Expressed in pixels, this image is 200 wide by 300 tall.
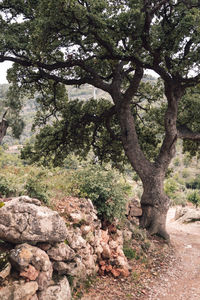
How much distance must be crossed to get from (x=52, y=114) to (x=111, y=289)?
10.6 metres

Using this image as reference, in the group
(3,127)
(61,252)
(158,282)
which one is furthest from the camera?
(3,127)

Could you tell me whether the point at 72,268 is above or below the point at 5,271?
below

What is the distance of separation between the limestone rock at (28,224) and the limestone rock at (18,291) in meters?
0.77

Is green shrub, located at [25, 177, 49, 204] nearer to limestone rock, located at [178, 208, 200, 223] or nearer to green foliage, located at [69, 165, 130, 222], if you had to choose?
green foliage, located at [69, 165, 130, 222]

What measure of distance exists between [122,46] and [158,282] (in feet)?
27.0

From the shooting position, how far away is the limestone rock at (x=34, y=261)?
4.29 metres

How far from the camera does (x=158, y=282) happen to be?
6969 mm

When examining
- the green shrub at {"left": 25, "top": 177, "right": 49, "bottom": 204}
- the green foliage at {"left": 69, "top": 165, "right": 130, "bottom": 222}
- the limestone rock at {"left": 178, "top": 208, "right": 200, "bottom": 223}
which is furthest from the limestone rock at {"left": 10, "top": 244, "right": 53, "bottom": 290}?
the limestone rock at {"left": 178, "top": 208, "right": 200, "bottom": 223}

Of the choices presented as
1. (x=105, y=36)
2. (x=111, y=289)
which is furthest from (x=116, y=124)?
(x=111, y=289)

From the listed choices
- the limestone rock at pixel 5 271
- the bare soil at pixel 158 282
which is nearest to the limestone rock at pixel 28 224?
the limestone rock at pixel 5 271

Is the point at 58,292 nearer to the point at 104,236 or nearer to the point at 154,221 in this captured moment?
the point at 104,236

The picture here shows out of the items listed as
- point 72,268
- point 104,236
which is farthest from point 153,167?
point 72,268

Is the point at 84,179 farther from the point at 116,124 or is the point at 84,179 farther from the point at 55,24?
the point at 116,124

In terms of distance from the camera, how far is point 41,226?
490 centimetres
